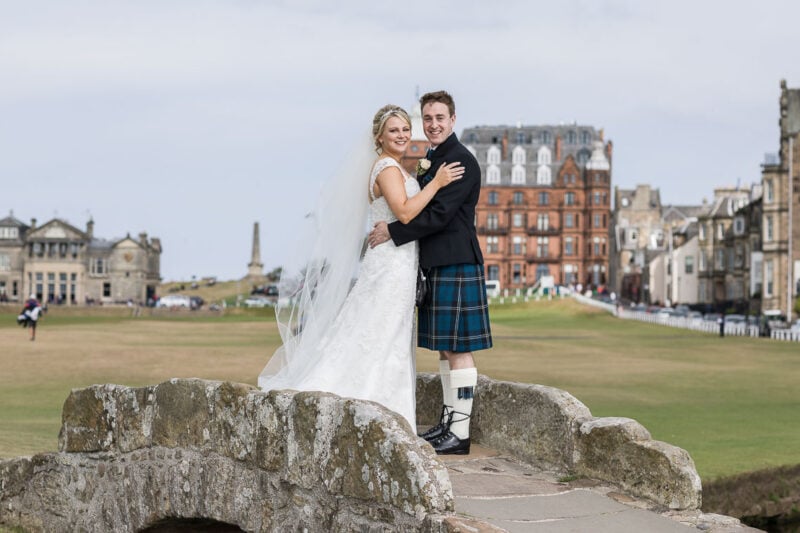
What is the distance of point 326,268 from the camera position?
10.2 meters

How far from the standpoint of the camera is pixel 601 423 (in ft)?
28.4

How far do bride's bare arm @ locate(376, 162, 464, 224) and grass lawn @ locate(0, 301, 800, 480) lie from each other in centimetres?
822

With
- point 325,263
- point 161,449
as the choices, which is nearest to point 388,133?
point 325,263

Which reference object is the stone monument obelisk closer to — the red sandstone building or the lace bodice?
the red sandstone building

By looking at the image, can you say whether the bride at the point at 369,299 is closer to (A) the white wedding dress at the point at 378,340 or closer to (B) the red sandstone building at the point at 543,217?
(A) the white wedding dress at the point at 378,340

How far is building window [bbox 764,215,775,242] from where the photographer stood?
86.4 metres

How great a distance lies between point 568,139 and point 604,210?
1274cm

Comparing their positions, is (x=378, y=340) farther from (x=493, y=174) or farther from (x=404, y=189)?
(x=493, y=174)

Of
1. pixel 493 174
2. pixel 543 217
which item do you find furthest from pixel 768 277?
pixel 493 174

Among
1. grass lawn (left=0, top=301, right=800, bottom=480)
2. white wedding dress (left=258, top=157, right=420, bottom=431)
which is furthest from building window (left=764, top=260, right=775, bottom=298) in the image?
white wedding dress (left=258, top=157, right=420, bottom=431)

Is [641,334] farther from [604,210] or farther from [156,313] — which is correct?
[604,210]

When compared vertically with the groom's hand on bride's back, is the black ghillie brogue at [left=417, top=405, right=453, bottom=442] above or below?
below

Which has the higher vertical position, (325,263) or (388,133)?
(388,133)

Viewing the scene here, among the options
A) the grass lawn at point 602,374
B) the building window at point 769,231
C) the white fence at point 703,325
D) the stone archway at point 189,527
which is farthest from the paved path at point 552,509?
the building window at point 769,231
